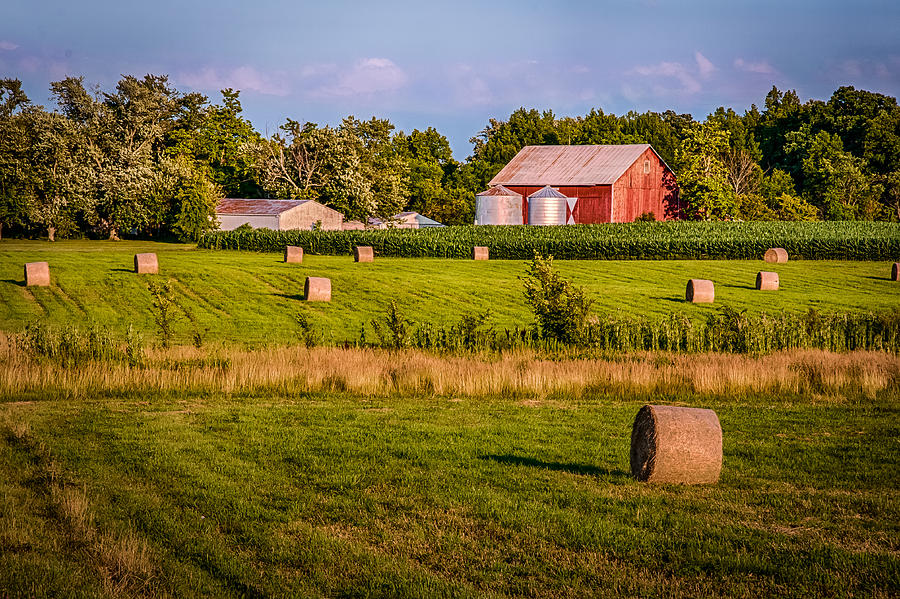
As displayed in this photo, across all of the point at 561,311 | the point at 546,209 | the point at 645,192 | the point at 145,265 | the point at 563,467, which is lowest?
the point at 563,467

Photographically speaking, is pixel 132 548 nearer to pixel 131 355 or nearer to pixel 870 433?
pixel 870 433

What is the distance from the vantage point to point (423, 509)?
1005 cm

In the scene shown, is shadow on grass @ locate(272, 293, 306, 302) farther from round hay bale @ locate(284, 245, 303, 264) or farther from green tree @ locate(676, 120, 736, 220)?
green tree @ locate(676, 120, 736, 220)

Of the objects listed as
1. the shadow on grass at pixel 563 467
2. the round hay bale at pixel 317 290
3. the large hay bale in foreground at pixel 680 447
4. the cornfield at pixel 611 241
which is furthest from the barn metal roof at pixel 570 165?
the large hay bale in foreground at pixel 680 447

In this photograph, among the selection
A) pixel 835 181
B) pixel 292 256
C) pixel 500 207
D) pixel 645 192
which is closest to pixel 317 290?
pixel 292 256

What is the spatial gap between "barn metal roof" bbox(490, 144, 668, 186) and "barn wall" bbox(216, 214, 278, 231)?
22048mm

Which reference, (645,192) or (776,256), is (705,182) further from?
(776,256)

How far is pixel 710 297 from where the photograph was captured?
123ft

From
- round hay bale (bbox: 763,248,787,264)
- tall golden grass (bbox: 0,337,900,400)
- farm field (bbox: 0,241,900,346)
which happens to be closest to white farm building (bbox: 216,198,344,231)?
farm field (bbox: 0,241,900,346)

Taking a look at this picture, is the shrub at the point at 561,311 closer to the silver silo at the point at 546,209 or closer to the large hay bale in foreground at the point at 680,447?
the large hay bale in foreground at the point at 680,447

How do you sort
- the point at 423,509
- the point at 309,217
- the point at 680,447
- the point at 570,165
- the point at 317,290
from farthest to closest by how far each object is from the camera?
1. the point at 570,165
2. the point at 309,217
3. the point at 317,290
4. the point at 680,447
5. the point at 423,509

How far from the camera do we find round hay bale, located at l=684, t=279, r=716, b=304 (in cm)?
3706

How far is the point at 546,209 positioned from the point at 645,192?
35.7ft

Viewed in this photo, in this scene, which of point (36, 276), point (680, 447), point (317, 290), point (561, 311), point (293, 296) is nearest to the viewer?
point (680, 447)
